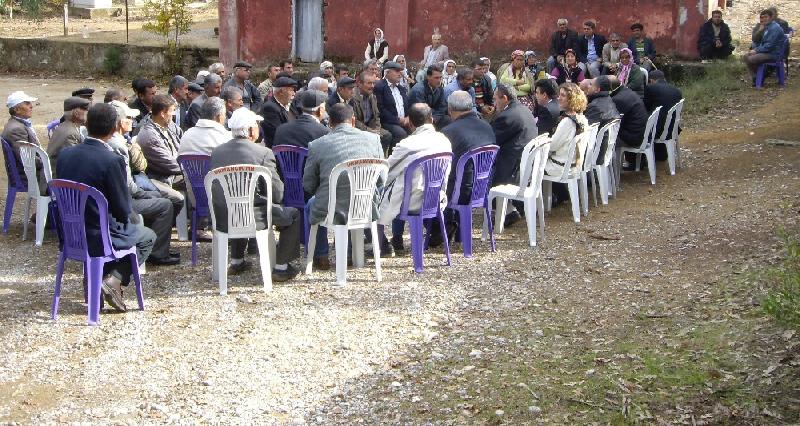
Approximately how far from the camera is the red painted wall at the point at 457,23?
1869cm

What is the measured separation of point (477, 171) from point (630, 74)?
558cm

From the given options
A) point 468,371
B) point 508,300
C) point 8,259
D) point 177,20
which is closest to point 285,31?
point 177,20

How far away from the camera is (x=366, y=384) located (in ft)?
18.6

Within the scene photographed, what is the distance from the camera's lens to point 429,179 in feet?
26.1

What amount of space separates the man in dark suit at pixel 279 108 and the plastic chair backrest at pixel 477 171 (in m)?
2.31

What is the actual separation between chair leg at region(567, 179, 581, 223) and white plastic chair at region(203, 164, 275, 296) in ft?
10.7

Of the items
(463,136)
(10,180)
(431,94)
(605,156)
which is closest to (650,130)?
(605,156)

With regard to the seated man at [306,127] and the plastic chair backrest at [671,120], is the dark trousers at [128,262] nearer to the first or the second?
the seated man at [306,127]

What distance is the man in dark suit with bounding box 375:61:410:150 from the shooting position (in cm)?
1162

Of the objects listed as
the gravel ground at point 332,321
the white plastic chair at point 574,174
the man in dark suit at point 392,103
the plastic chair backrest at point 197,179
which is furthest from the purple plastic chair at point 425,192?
the man in dark suit at point 392,103

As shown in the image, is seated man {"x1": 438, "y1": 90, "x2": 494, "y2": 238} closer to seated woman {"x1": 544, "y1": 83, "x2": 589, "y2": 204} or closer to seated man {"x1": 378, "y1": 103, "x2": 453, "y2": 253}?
seated man {"x1": 378, "y1": 103, "x2": 453, "y2": 253}

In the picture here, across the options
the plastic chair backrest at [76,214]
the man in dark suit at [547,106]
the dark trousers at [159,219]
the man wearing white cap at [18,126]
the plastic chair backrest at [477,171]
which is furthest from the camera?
the man in dark suit at [547,106]

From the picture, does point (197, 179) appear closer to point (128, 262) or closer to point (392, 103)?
point (128, 262)

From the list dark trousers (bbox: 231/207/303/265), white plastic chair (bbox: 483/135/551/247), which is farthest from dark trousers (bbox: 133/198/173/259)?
white plastic chair (bbox: 483/135/551/247)
